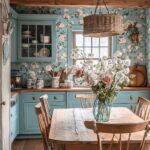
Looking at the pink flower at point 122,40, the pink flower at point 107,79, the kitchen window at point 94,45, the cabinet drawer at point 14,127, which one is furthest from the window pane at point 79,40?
the pink flower at point 107,79

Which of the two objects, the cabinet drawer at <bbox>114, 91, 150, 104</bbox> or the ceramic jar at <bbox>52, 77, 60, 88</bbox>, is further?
the ceramic jar at <bbox>52, 77, 60, 88</bbox>

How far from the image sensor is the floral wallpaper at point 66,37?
19.2 feet

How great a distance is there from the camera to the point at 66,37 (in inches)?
231

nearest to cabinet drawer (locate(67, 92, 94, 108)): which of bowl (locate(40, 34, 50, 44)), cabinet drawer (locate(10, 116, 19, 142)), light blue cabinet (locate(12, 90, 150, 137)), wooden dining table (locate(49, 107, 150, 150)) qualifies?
light blue cabinet (locate(12, 90, 150, 137))

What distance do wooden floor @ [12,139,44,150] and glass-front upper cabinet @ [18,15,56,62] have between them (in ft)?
4.83

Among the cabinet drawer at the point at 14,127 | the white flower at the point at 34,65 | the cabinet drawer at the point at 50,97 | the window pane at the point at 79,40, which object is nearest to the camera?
the cabinet drawer at the point at 14,127

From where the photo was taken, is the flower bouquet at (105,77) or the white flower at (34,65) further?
the white flower at (34,65)

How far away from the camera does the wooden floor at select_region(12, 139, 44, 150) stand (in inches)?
189

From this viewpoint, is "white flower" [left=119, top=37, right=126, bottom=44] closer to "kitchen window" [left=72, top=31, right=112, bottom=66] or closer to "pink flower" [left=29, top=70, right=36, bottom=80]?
"kitchen window" [left=72, top=31, right=112, bottom=66]

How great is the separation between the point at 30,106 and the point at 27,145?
0.70 meters

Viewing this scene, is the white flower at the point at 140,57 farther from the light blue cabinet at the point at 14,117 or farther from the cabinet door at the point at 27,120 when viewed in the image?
the light blue cabinet at the point at 14,117

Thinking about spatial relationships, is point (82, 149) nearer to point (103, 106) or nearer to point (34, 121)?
point (103, 106)

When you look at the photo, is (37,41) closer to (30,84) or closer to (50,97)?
(30,84)

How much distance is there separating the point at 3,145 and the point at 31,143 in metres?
1.43
